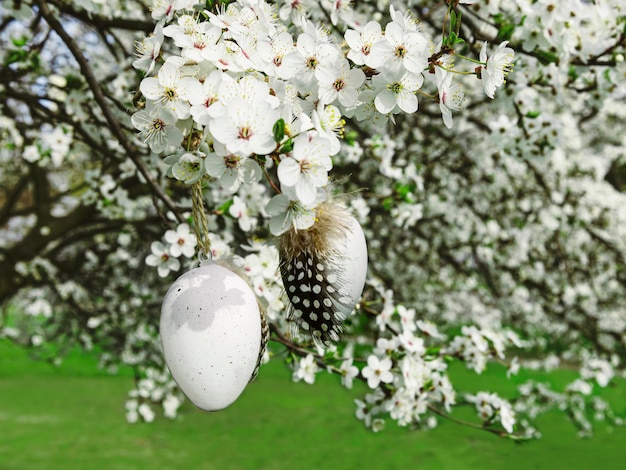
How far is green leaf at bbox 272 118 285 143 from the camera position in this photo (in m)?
1.18

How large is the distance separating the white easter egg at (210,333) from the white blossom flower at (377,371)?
1.34 metres

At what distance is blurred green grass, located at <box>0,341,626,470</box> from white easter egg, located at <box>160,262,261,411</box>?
6.91 m

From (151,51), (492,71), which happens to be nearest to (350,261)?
(492,71)

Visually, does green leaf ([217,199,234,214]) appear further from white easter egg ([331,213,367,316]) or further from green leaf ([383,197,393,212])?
green leaf ([383,197,393,212])

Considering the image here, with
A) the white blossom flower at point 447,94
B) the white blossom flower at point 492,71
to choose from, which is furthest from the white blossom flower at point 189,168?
the white blossom flower at point 492,71

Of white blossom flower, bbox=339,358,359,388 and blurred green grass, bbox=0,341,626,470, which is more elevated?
white blossom flower, bbox=339,358,359,388

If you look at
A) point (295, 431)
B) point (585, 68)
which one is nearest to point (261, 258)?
point (585, 68)

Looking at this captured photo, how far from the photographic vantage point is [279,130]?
1.19 m

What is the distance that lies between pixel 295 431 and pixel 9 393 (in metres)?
6.66

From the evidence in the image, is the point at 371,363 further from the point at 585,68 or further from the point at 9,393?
the point at 9,393

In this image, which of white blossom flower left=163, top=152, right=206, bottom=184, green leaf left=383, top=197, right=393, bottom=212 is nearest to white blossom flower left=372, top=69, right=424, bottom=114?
white blossom flower left=163, top=152, right=206, bottom=184

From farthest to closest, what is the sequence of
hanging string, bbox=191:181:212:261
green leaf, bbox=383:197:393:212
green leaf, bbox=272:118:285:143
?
green leaf, bbox=383:197:393:212 → hanging string, bbox=191:181:212:261 → green leaf, bbox=272:118:285:143

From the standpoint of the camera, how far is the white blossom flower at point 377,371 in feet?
8.82

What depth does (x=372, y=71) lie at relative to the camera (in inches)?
58.4
